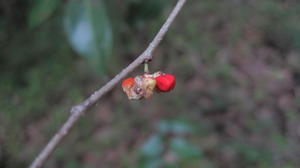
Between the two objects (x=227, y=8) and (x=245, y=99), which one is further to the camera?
(x=227, y=8)

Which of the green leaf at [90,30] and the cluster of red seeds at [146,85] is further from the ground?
the cluster of red seeds at [146,85]

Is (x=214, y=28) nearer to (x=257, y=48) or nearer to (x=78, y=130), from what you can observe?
(x=257, y=48)

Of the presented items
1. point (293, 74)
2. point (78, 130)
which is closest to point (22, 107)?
point (78, 130)

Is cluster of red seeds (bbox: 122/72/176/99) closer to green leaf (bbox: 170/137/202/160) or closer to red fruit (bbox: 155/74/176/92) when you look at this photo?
red fruit (bbox: 155/74/176/92)

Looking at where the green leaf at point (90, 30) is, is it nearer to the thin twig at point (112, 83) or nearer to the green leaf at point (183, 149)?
the thin twig at point (112, 83)

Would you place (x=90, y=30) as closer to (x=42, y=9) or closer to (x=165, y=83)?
(x=42, y=9)

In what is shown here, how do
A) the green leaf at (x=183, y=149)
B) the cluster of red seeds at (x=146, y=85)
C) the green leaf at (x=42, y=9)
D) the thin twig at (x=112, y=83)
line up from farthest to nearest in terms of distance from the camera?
the green leaf at (x=183, y=149) < the green leaf at (x=42, y=9) < the cluster of red seeds at (x=146, y=85) < the thin twig at (x=112, y=83)

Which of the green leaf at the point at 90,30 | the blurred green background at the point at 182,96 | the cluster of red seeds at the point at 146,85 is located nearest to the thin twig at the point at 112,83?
the cluster of red seeds at the point at 146,85

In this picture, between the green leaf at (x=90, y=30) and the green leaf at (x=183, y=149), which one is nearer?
the green leaf at (x=90, y=30)
